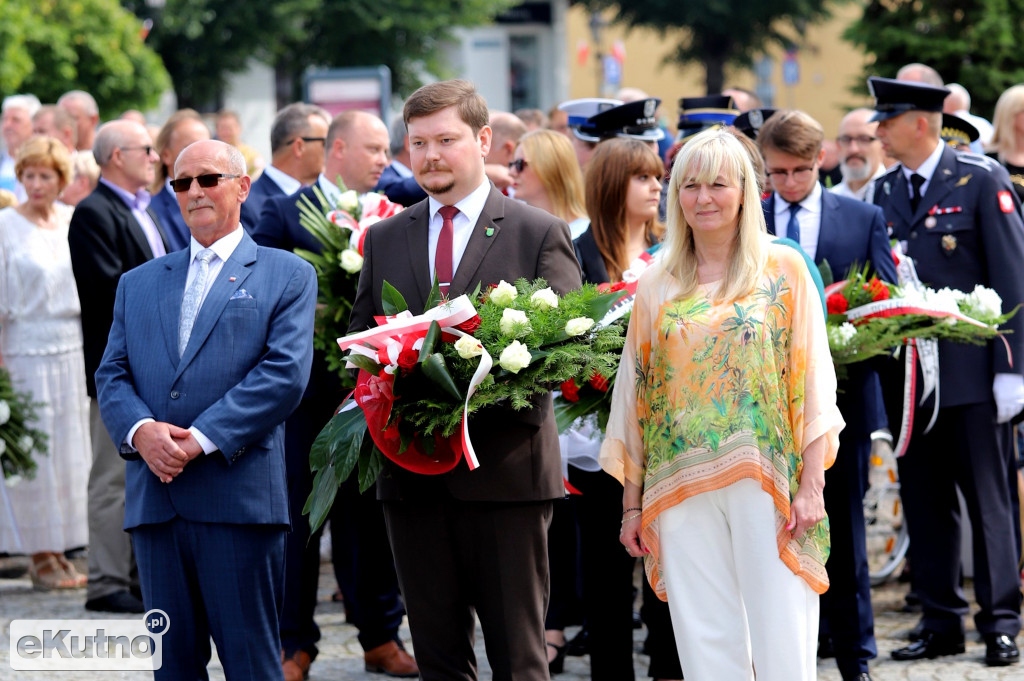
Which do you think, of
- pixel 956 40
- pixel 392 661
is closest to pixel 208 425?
pixel 392 661

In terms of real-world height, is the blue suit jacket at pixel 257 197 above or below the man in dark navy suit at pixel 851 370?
above

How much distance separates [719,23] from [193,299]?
3435 centimetres

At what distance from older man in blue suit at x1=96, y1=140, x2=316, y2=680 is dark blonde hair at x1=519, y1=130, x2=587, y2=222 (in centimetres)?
201

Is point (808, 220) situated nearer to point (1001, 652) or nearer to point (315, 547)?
point (1001, 652)

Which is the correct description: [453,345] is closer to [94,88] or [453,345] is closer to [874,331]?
[874,331]

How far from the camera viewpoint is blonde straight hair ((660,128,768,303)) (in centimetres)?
440

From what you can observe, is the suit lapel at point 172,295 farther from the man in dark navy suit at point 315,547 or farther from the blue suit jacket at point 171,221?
the blue suit jacket at point 171,221

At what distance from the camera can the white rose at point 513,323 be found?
422 cm

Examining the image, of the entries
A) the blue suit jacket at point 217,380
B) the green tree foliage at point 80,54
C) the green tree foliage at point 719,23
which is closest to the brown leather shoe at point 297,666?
the blue suit jacket at point 217,380

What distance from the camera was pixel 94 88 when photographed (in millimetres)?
25047

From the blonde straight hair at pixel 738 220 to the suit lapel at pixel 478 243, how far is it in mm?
585

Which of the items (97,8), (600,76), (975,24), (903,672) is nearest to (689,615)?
(903,672)

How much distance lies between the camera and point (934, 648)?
6430mm

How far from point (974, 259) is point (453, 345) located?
3335 millimetres
